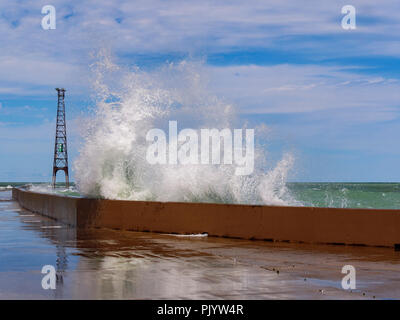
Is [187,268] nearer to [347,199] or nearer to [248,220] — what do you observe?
[248,220]

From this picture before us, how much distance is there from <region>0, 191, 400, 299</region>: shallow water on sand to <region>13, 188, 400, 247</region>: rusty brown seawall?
37cm

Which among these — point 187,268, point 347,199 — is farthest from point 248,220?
point 347,199

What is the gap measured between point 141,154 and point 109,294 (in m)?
11.8

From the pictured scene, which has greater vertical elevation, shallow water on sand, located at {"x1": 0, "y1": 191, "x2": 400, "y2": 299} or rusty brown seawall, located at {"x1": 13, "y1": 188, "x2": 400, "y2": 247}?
rusty brown seawall, located at {"x1": 13, "y1": 188, "x2": 400, "y2": 247}

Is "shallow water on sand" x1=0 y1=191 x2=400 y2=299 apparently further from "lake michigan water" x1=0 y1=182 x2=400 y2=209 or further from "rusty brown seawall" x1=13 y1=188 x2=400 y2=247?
"lake michigan water" x1=0 y1=182 x2=400 y2=209

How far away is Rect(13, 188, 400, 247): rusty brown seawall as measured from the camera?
430 inches

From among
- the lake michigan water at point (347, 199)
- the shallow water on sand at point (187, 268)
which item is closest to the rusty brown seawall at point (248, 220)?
the shallow water on sand at point (187, 268)

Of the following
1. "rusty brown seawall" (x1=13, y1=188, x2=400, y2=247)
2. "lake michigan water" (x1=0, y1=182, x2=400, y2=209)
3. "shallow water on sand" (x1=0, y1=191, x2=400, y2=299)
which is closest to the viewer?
"shallow water on sand" (x1=0, y1=191, x2=400, y2=299)

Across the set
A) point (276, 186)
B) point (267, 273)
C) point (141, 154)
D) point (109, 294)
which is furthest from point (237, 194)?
point (109, 294)

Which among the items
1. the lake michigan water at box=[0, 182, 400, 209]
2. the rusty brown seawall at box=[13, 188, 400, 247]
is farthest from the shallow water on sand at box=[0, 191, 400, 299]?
the lake michigan water at box=[0, 182, 400, 209]

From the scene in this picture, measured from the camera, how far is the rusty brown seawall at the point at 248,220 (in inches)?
430

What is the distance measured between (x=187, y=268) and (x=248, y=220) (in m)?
4.10
